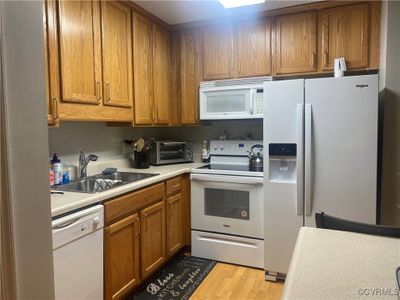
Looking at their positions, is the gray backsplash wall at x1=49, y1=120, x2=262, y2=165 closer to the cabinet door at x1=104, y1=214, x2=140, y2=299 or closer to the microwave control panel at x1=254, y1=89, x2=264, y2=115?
the microwave control panel at x1=254, y1=89, x2=264, y2=115

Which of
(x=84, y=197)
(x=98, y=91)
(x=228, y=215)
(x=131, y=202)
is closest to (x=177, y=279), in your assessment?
(x=228, y=215)

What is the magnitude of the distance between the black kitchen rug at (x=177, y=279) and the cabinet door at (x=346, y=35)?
207 centimetres

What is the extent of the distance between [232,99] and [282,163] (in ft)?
2.75

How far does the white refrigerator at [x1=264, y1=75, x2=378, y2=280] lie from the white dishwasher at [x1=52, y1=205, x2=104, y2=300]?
4.37 feet

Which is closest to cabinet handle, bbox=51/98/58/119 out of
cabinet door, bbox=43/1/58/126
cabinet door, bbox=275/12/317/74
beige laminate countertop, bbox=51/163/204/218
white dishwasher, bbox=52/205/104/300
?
cabinet door, bbox=43/1/58/126

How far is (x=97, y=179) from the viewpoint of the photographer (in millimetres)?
2432

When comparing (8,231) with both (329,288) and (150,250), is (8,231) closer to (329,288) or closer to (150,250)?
(329,288)

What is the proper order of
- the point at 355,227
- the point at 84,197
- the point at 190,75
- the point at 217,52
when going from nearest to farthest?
the point at 355,227
the point at 84,197
the point at 217,52
the point at 190,75

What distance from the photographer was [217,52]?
9.75 ft

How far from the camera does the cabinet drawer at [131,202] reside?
1.88 meters

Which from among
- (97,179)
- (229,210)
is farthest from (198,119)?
(97,179)

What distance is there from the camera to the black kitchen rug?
2.22 metres

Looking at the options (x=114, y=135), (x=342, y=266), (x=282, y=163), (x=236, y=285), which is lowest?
(x=236, y=285)

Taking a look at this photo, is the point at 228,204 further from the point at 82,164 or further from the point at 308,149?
the point at 82,164
